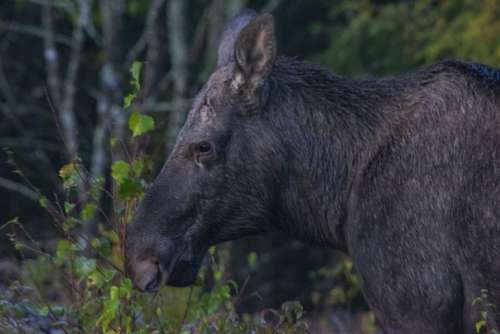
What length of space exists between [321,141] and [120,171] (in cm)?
109

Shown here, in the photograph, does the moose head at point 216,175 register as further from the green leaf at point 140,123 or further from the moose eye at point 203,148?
the green leaf at point 140,123

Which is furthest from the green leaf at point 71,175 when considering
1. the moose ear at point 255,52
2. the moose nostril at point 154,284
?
the moose ear at point 255,52

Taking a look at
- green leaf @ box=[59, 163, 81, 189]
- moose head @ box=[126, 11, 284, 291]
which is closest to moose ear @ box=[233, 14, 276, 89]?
moose head @ box=[126, 11, 284, 291]

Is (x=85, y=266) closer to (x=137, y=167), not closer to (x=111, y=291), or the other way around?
(x=111, y=291)

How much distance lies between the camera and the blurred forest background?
15938mm

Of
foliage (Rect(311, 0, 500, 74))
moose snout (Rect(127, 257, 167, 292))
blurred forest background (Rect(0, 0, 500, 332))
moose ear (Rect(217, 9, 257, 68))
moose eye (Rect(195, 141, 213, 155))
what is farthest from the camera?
blurred forest background (Rect(0, 0, 500, 332))

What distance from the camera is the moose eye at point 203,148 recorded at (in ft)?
21.7

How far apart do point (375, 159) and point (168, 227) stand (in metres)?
1.10

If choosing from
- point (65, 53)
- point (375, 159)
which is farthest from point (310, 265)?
point (375, 159)

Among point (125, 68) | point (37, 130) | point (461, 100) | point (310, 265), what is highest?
point (461, 100)

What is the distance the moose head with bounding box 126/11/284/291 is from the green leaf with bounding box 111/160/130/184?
0.17 m

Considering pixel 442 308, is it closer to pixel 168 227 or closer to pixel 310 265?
pixel 168 227

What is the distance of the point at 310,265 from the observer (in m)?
19.1

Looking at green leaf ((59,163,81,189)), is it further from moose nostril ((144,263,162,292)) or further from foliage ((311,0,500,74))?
foliage ((311,0,500,74))
